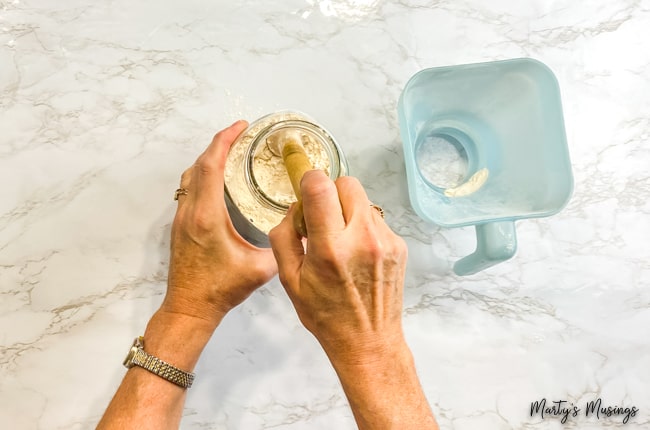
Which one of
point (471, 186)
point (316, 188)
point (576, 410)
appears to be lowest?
point (576, 410)

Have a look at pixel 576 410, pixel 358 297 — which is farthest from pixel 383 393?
pixel 576 410

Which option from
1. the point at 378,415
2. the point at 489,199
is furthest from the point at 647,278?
the point at 378,415

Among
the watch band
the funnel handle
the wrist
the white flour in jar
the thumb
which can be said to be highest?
the white flour in jar

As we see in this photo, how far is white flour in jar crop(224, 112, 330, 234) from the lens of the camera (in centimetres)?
42

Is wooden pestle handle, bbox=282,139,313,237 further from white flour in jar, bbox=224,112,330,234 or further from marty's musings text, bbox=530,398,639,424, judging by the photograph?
marty's musings text, bbox=530,398,639,424

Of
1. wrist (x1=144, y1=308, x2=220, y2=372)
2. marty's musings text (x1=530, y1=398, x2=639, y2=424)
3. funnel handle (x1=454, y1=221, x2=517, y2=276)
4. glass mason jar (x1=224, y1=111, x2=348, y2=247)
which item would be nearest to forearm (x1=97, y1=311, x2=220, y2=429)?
wrist (x1=144, y1=308, x2=220, y2=372)

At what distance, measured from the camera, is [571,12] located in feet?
1.95

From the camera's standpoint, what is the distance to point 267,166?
0.43 meters

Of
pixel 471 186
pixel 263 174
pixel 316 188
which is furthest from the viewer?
pixel 471 186

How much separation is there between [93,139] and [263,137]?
235 millimetres

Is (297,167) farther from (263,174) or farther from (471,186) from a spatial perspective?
(471,186)

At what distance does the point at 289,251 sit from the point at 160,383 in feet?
0.63

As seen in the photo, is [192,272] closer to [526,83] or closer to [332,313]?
[332,313]

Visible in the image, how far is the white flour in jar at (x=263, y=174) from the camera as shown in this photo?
1.37ft
